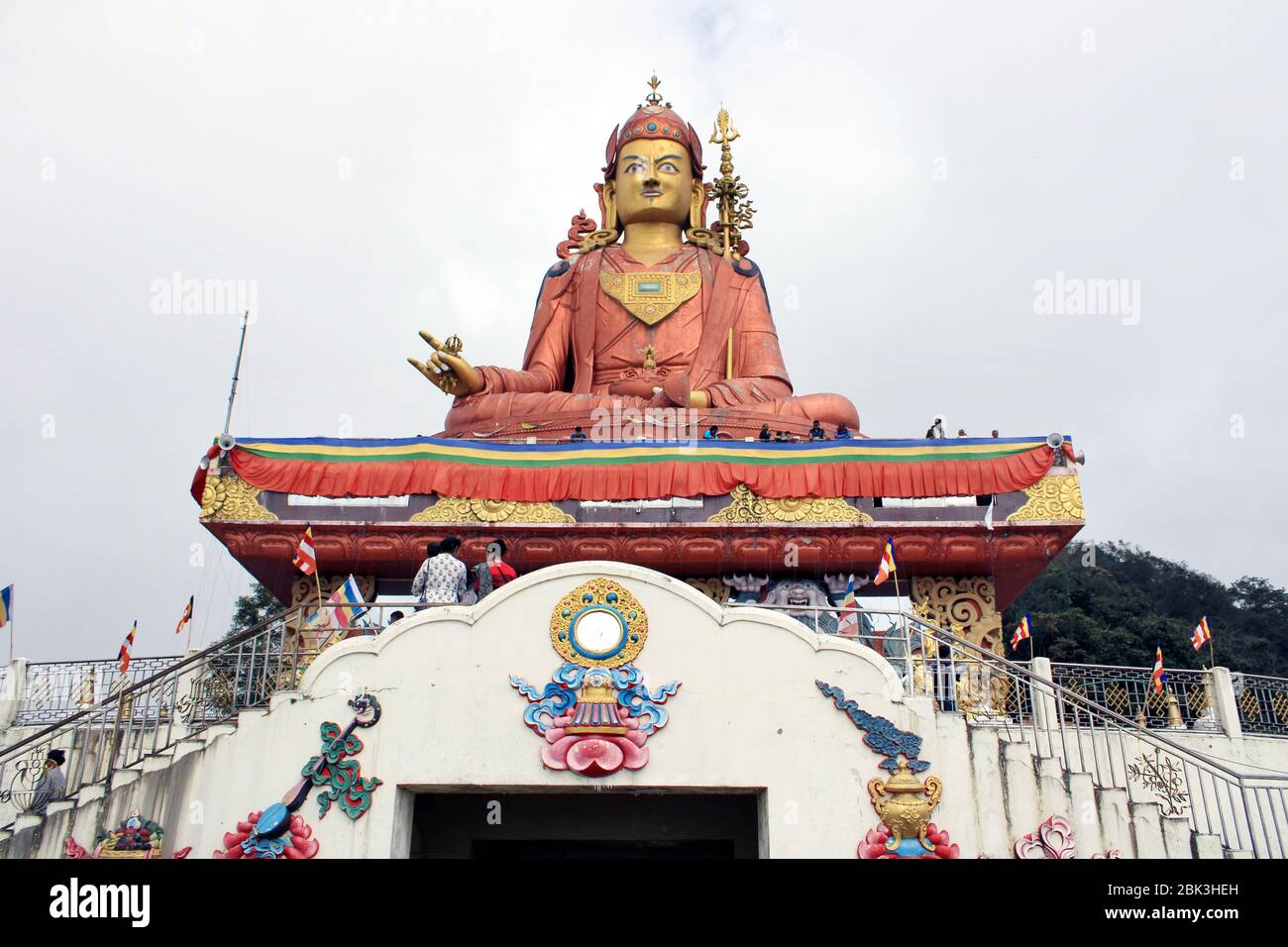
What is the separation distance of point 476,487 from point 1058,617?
26.3 m

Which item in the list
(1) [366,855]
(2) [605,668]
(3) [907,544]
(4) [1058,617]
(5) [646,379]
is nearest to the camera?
(1) [366,855]

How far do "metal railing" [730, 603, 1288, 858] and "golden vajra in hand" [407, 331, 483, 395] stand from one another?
22.4ft

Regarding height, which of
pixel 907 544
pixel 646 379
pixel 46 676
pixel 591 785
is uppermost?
pixel 646 379

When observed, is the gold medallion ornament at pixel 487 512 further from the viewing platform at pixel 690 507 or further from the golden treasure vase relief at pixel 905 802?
the golden treasure vase relief at pixel 905 802

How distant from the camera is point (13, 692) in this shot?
40.5 ft

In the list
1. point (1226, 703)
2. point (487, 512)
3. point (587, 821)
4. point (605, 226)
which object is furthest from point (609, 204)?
point (587, 821)

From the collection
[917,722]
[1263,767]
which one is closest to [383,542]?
[917,722]

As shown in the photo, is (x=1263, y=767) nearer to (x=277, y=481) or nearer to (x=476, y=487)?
(x=476, y=487)

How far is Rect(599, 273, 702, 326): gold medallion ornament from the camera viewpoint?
1870 centimetres

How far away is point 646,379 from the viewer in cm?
1750

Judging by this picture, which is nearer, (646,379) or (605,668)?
(605,668)

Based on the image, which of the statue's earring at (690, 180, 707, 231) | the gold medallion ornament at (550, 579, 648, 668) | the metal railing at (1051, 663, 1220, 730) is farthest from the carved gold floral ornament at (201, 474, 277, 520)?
the metal railing at (1051, 663, 1220, 730)

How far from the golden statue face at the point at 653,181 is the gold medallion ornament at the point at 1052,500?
8.42m

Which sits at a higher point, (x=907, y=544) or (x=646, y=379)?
(x=646, y=379)
